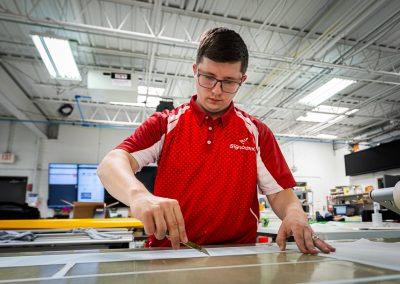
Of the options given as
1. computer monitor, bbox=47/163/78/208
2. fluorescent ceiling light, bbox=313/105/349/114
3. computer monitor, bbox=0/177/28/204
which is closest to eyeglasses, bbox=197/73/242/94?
computer monitor, bbox=0/177/28/204

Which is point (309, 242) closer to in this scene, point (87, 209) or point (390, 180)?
point (390, 180)

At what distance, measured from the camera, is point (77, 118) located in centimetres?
943

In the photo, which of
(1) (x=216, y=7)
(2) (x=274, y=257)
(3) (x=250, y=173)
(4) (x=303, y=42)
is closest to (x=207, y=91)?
(3) (x=250, y=173)

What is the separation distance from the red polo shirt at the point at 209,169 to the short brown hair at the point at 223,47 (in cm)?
25

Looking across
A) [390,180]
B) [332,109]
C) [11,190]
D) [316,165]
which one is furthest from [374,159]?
[11,190]

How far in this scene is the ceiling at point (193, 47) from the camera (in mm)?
4461

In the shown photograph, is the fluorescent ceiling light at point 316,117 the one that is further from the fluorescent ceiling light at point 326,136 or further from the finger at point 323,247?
the finger at point 323,247

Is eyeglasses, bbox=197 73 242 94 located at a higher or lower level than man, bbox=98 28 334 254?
higher

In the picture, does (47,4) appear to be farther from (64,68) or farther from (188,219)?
(188,219)

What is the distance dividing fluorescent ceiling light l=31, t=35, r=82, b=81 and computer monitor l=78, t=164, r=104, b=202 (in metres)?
4.27

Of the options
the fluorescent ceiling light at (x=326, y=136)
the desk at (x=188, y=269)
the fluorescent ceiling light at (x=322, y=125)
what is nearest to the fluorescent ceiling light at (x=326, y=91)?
the fluorescent ceiling light at (x=322, y=125)

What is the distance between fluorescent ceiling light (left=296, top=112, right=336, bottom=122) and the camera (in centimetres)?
830

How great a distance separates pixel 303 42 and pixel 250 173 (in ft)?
15.7

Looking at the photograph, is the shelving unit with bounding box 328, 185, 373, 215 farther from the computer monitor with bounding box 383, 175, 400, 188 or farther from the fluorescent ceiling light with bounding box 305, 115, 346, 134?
the computer monitor with bounding box 383, 175, 400, 188
